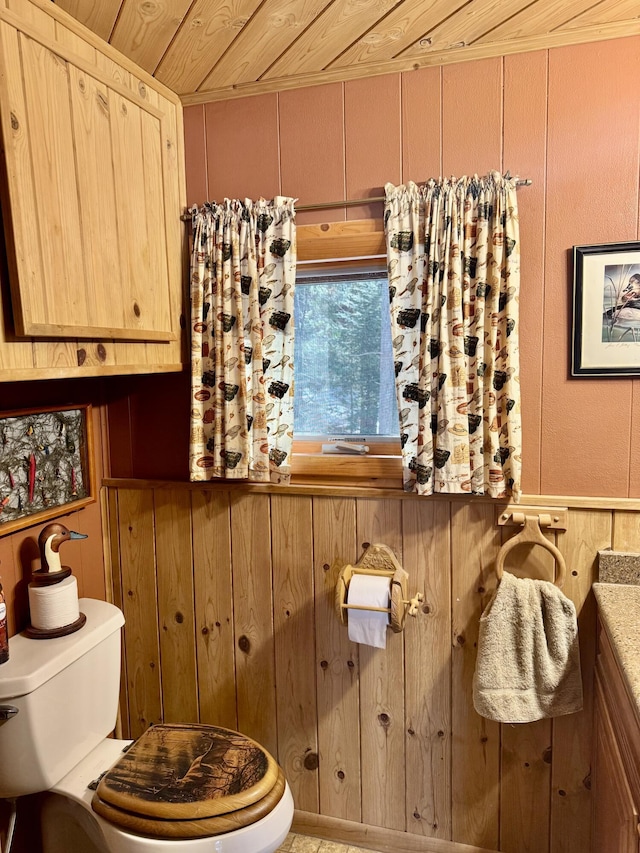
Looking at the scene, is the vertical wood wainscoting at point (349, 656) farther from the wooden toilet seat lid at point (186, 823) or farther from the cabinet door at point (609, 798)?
the wooden toilet seat lid at point (186, 823)

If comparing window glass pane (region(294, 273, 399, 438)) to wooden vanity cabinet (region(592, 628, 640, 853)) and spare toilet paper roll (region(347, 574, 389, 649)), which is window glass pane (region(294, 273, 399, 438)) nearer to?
spare toilet paper roll (region(347, 574, 389, 649))

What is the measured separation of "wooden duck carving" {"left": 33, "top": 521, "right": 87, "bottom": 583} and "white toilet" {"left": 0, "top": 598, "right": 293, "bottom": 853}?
162 mm

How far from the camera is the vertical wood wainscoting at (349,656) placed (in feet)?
5.52

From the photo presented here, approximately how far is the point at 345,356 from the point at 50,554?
104 centimetres

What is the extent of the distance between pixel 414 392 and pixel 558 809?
1277 millimetres

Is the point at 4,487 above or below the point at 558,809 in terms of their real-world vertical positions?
above

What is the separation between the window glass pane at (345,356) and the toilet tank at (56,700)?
90 centimetres

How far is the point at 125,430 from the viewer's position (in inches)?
78.7

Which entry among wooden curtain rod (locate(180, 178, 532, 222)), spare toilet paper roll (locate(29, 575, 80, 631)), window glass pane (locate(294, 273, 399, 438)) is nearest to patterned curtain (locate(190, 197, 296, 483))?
wooden curtain rod (locate(180, 178, 532, 222))

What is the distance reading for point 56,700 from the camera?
149cm

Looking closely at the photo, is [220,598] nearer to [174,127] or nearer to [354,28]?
[174,127]

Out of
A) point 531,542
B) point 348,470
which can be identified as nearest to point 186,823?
point 348,470

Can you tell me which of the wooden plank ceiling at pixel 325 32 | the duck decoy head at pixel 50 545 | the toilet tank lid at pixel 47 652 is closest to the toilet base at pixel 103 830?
the toilet tank lid at pixel 47 652

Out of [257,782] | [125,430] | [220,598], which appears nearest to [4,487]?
[125,430]
